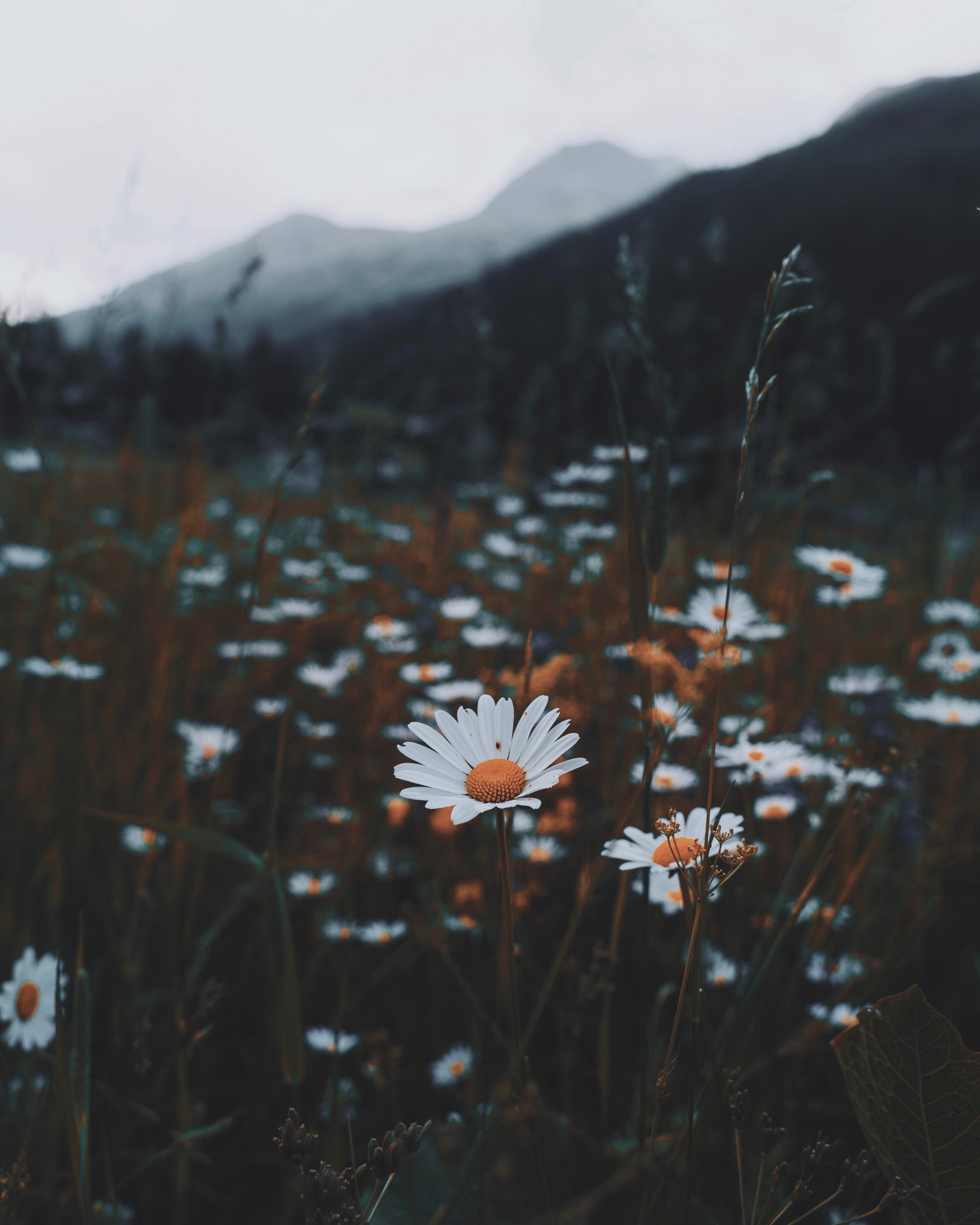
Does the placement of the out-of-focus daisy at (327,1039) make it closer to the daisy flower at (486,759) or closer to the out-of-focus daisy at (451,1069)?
the out-of-focus daisy at (451,1069)

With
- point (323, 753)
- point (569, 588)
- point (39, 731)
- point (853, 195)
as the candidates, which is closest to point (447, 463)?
point (569, 588)

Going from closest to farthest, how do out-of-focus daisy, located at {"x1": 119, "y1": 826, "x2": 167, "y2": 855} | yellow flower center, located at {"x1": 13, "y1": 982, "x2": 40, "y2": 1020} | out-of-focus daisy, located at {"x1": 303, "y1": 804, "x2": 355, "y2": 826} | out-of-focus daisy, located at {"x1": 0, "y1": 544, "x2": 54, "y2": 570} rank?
yellow flower center, located at {"x1": 13, "y1": 982, "x2": 40, "y2": 1020} → out-of-focus daisy, located at {"x1": 119, "y1": 826, "x2": 167, "y2": 855} → out-of-focus daisy, located at {"x1": 303, "y1": 804, "x2": 355, "y2": 826} → out-of-focus daisy, located at {"x1": 0, "y1": 544, "x2": 54, "y2": 570}

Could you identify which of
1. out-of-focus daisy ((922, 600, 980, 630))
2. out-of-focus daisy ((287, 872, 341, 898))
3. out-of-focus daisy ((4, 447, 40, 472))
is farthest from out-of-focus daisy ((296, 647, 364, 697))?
out-of-focus daisy ((922, 600, 980, 630))

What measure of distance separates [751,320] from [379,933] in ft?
4.89

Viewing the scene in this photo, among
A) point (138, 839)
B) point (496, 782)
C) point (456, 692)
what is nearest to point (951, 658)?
point (456, 692)

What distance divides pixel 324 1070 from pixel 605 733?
0.76 metres

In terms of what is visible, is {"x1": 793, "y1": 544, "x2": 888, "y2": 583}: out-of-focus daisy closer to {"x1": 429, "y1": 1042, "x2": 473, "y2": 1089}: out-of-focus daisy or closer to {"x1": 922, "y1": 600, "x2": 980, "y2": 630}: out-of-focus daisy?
{"x1": 922, "y1": 600, "x2": 980, "y2": 630}: out-of-focus daisy

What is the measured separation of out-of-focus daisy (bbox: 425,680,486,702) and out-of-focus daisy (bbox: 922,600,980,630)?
1258mm

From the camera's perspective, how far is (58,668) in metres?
1.44

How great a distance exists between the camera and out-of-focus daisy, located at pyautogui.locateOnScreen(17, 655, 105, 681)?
1.31 m

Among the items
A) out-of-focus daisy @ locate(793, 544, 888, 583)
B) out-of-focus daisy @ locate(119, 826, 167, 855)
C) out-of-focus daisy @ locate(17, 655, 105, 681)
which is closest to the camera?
out-of-focus daisy @ locate(119, 826, 167, 855)

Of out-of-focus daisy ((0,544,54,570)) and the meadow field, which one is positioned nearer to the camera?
the meadow field

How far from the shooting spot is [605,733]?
57.8 inches

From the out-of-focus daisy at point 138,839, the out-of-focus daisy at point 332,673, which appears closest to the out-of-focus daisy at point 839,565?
the out-of-focus daisy at point 332,673
